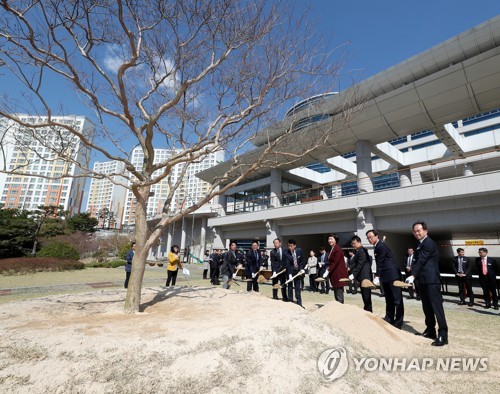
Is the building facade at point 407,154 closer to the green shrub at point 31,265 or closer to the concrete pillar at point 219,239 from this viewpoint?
the concrete pillar at point 219,239

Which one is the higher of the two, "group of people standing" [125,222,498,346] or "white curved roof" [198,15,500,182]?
"white curved roof" [198,15,500,182]

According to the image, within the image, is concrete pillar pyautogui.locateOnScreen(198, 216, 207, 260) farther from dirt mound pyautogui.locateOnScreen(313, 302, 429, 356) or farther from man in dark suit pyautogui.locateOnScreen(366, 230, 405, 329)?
dirt mound pyautogui.locateOnScreen(313, 302, 429, 356)

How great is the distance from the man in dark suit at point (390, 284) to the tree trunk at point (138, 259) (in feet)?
17.0

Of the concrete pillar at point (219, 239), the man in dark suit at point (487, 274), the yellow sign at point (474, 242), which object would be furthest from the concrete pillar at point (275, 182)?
the man in dark suit at point (487, 274)

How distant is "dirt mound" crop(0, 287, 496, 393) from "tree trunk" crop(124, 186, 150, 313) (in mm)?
506

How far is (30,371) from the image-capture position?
2.93 metres

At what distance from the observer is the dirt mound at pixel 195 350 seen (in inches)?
111

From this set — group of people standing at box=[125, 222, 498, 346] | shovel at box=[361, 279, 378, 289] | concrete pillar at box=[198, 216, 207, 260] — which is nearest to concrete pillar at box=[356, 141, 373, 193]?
group of people standing at box=[125, 222, 498, 346]

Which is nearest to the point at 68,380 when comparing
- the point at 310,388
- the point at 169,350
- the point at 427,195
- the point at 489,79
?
the point at 169,350

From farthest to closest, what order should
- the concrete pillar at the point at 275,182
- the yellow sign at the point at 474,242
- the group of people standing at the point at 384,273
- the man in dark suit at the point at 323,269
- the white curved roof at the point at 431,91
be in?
the concrete pillar at the point at 275,182 → the yellow sign at the point at 474,242 → the white curved roof at the point at 431,91 → the man in dark suit at the point at 323,269 → the group of people standing at the point at 384,273

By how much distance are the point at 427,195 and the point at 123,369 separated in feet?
48.9

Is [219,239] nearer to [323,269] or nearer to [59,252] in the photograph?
[59,252]

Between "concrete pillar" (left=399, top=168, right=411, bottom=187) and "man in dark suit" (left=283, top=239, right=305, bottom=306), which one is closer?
"man in dark suit" (left=283, top=239, right=305, bottom=306)

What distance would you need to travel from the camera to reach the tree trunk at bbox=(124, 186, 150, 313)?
5570 millimetres
